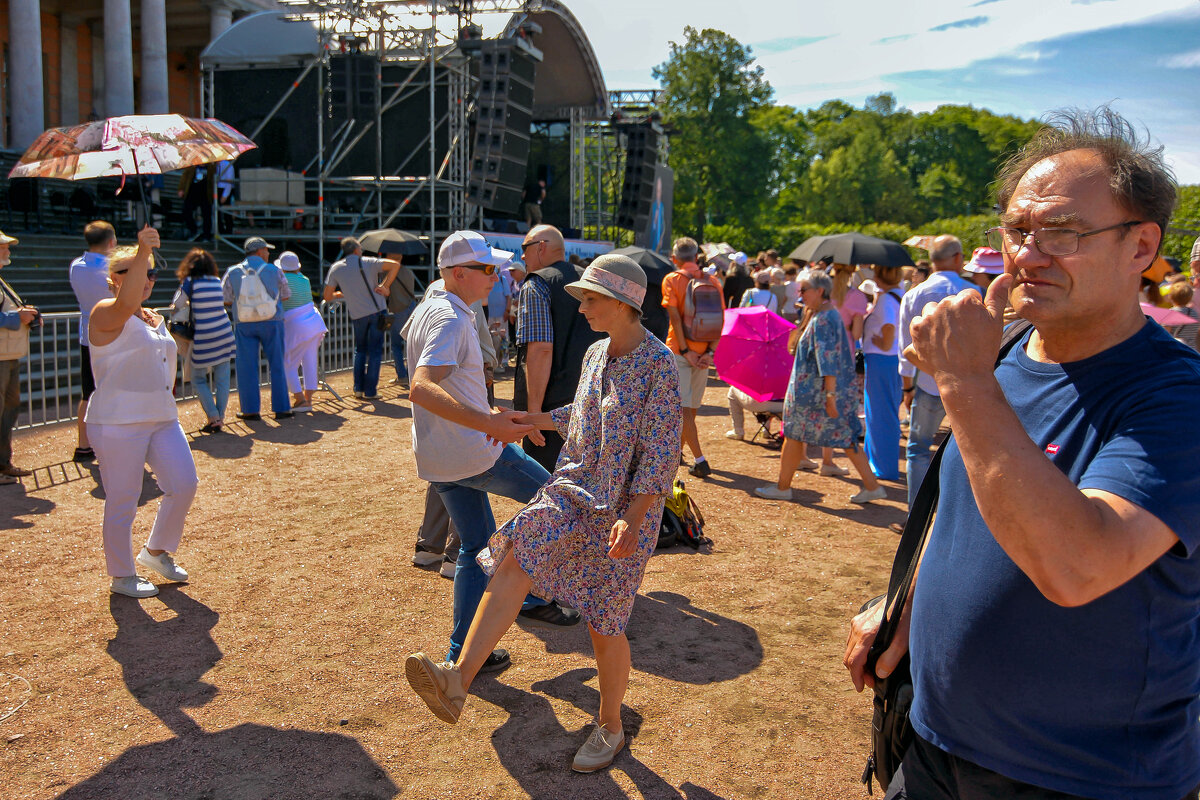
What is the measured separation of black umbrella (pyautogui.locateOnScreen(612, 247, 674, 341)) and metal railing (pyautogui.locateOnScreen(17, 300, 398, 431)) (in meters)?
5.14

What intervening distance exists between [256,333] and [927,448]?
7.24 meters

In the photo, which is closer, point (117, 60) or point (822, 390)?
point (822, 390)

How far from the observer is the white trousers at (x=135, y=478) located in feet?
15.8

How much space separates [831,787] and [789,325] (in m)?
5.81

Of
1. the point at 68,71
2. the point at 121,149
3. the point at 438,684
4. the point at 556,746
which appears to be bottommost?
the point at 556,746

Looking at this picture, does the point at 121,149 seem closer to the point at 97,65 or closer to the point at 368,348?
the point at 368,348

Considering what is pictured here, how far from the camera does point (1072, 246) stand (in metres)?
1.60

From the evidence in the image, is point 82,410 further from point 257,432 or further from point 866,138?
point 866,138

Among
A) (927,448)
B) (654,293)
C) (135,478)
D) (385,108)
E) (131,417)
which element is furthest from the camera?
(385,108)

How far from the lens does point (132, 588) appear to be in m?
5.07

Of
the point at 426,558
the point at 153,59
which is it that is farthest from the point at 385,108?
the point at 426,558

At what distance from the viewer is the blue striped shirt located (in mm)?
9039

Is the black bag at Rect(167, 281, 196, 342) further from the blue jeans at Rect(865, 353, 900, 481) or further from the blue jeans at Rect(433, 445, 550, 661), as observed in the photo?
the blue jeans at Rect(865, 353, 900, 481)

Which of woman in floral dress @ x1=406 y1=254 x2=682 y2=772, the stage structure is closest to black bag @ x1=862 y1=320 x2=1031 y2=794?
woman in floral dress @ x1=406 y1=254 x2=682 y2=772
